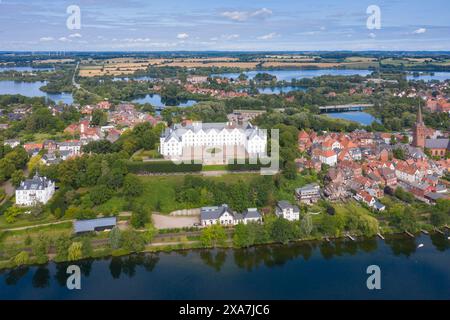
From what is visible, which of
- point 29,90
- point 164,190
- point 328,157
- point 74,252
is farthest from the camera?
point 29,90

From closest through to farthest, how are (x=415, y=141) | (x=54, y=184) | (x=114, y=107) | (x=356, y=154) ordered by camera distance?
(x=54, y=184)
(x=356, y=154)
(x=415, y=141)
(x=114, y=107)

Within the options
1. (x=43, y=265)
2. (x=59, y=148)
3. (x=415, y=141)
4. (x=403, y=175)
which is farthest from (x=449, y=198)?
(x=59, y=148)

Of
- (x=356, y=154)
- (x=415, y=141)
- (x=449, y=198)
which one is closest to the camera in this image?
(x=449, y=198)

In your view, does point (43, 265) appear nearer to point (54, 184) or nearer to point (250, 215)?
point (54, 184)

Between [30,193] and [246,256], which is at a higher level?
[30,193]

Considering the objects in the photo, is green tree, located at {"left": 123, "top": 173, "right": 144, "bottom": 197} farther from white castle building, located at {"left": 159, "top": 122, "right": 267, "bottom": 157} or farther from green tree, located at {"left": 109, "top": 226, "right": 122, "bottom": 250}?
white castle building, located at {"left": 159, "top": 122, "right": 267, "bottom": 157}

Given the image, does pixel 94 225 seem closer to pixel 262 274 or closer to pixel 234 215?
pixel 234 215

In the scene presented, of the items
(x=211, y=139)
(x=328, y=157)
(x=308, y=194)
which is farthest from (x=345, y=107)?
(x=308, y=194)
